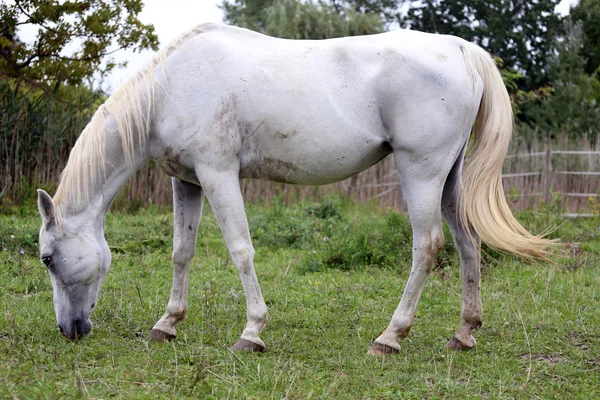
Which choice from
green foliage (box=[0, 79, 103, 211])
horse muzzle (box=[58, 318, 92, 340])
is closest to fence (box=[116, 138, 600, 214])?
green foliage (box=[0, 79, 103, 211])

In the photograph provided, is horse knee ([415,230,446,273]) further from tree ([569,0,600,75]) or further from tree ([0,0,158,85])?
tree ([569,0,600,75])

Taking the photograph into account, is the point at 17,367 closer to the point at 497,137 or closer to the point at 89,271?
the point at 89,271

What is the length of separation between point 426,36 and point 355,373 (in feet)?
6.71

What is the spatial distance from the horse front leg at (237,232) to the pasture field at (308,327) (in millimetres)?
178

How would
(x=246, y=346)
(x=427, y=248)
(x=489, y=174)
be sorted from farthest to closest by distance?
(x=489, y=174)
(x=427, y=248)
(x=246, y=346)

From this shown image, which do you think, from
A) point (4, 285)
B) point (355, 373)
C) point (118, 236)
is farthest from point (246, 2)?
point (355, 373)

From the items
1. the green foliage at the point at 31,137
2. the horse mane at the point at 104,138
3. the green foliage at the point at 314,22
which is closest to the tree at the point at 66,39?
the green foliage at the point at 31,137

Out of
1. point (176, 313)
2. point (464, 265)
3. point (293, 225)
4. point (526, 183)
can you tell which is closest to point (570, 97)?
point (526, 183)

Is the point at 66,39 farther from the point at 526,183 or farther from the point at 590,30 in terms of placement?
the point at 590,30

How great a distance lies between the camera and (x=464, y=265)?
414 centimetres

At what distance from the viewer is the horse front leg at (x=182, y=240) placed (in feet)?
13.9

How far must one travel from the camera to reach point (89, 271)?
12.8 ft

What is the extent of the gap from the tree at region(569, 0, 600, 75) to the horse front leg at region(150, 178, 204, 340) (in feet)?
73.0

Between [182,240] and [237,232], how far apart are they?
1.87ft
